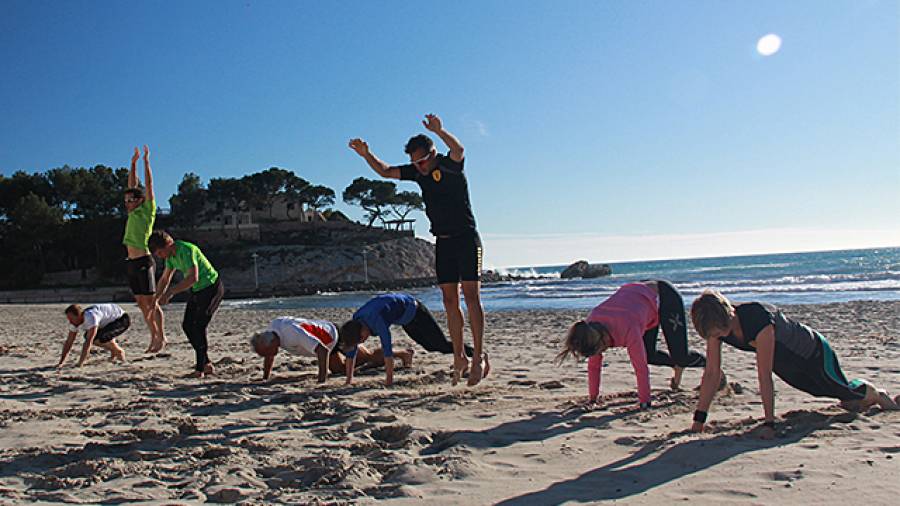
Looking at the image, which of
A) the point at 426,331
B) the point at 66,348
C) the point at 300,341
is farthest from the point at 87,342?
the point at 426,331

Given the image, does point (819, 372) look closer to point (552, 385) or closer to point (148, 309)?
point (552, 385)

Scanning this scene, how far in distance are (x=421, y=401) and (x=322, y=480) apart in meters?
1.79

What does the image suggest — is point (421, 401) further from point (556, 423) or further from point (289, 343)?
point (289, 343)

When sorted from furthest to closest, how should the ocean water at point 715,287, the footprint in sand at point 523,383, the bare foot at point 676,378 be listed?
the ocean water at point 715,287 → the footprint in sand at point 523,383 → the bare foot at point 676,378

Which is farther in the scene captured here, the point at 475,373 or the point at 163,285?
the point at 163,285

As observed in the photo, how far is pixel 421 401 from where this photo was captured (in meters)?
4.52

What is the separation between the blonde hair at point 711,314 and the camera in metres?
3.25

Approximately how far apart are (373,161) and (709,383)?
2.85 m

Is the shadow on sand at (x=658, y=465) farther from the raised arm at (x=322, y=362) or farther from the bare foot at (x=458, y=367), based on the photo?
the raised arm at (x=322, y=362)

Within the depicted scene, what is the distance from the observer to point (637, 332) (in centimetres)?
418

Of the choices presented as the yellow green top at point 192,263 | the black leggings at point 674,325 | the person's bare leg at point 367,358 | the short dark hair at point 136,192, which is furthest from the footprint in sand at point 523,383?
the short dark hair at point 136,192

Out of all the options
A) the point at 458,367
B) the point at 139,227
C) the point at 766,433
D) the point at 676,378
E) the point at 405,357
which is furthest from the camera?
the point at 139,227

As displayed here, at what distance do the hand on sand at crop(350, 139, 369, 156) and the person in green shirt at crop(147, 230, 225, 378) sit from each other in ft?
6.71

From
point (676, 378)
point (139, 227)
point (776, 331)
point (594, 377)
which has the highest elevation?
point (139, 227)
